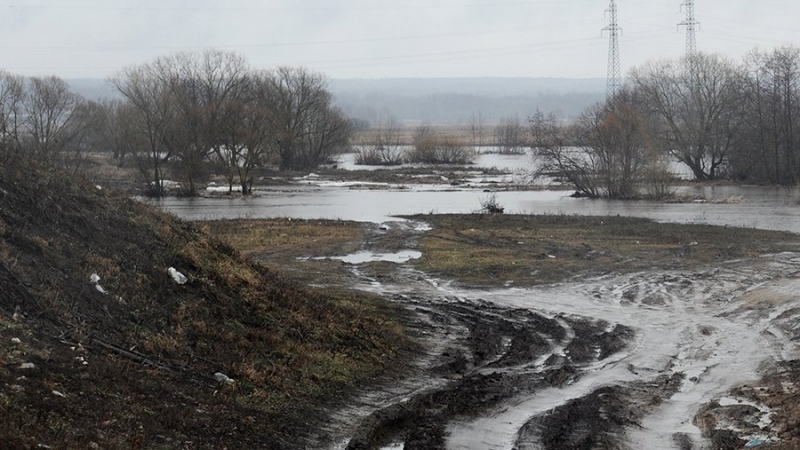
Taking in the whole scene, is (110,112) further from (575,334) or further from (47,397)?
(47,397)

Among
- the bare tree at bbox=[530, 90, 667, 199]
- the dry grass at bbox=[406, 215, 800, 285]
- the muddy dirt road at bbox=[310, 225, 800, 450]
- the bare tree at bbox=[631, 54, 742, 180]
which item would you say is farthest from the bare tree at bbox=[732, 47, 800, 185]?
the muddy dirt road at bbox=[310, 225, 800, 450]

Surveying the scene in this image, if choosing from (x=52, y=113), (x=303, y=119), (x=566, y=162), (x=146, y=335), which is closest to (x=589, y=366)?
(x=146, y=335)

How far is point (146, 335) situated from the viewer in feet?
35.5

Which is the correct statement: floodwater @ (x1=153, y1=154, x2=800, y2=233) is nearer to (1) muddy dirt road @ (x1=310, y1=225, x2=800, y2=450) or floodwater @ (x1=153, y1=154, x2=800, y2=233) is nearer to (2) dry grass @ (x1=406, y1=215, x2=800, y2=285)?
(2) dry grass @ (x1=406, y1=215, x2=800, y2=285)

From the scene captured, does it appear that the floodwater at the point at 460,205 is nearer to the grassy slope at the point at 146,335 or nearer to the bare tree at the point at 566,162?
the bare tree at the point at 566,162

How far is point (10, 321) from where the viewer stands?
9477 millimetres

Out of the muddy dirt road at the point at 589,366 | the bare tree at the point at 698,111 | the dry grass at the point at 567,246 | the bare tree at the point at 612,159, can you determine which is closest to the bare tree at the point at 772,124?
the bare tree at the point at 698,111

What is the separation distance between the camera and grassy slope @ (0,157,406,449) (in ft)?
27.2

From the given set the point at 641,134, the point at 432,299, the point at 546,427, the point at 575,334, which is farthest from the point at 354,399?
the point at 641,134

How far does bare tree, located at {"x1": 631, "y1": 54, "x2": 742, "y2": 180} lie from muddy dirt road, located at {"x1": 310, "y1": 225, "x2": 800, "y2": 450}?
183 feet

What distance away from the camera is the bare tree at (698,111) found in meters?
75.5

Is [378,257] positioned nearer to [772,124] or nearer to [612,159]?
[612,159]

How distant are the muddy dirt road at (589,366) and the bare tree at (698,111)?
55.8 m

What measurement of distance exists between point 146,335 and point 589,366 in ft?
22.8
